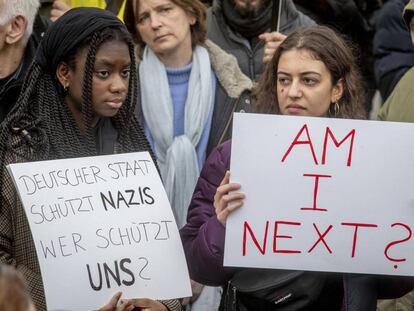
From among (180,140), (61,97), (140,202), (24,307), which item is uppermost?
(24,307)

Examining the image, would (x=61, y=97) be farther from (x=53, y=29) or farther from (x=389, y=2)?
(x=389, y=2)

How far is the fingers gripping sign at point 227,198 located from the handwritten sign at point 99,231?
0.74 feet

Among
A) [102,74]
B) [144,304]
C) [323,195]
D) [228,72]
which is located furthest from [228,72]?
[144,304]

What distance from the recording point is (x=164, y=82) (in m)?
5.77

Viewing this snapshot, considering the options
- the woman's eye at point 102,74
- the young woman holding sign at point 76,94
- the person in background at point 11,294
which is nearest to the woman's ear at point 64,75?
the young woman holding sign at point 76,94

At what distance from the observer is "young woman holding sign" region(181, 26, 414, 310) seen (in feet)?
13.4

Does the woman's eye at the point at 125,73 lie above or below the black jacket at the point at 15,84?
above

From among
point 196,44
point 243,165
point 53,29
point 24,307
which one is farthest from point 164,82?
point 24,307

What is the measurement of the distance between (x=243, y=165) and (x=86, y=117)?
647 millimetres

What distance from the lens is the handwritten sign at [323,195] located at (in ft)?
13.1

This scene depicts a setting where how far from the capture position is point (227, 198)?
395 cm

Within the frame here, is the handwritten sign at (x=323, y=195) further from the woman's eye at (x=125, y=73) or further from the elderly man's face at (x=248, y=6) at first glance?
the elderly man's face at (x=248, y=6)

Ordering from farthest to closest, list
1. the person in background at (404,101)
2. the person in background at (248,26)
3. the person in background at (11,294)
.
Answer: the person in background at (248,26)
the person in background at (404,101)
the person in background at (11,294)

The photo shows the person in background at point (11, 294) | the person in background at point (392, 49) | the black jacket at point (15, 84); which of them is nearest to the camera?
the person in background at point (11, 294)
